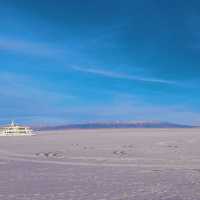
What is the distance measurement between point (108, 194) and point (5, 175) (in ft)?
21.9

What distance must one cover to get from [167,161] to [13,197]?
490 inches

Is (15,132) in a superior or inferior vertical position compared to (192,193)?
superior

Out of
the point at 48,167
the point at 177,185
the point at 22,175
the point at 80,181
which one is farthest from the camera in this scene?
the point at 48,167

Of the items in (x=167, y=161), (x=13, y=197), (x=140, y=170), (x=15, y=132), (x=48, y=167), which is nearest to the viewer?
(x=13, y=197)

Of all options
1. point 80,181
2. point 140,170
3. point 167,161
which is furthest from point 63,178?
point 167,161

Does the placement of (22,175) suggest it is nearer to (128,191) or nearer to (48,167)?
(48,167)

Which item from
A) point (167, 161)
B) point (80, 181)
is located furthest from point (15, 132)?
point (80, 181)

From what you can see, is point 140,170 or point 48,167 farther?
point 48,167

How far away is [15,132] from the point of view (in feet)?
306

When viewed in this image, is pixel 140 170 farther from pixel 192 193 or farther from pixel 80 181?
pixel 192 193

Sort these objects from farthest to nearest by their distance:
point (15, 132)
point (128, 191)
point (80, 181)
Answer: point (15, 132)
point (80, 181)
point (128, 191)

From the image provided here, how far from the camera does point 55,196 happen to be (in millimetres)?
13203

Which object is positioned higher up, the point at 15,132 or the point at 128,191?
the point at 15,132

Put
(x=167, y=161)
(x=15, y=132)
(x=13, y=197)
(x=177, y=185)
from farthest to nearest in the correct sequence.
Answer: (x=15, y=132)
(x=167, y=161)
(x=177, y=185)
(x=13, y=197)
